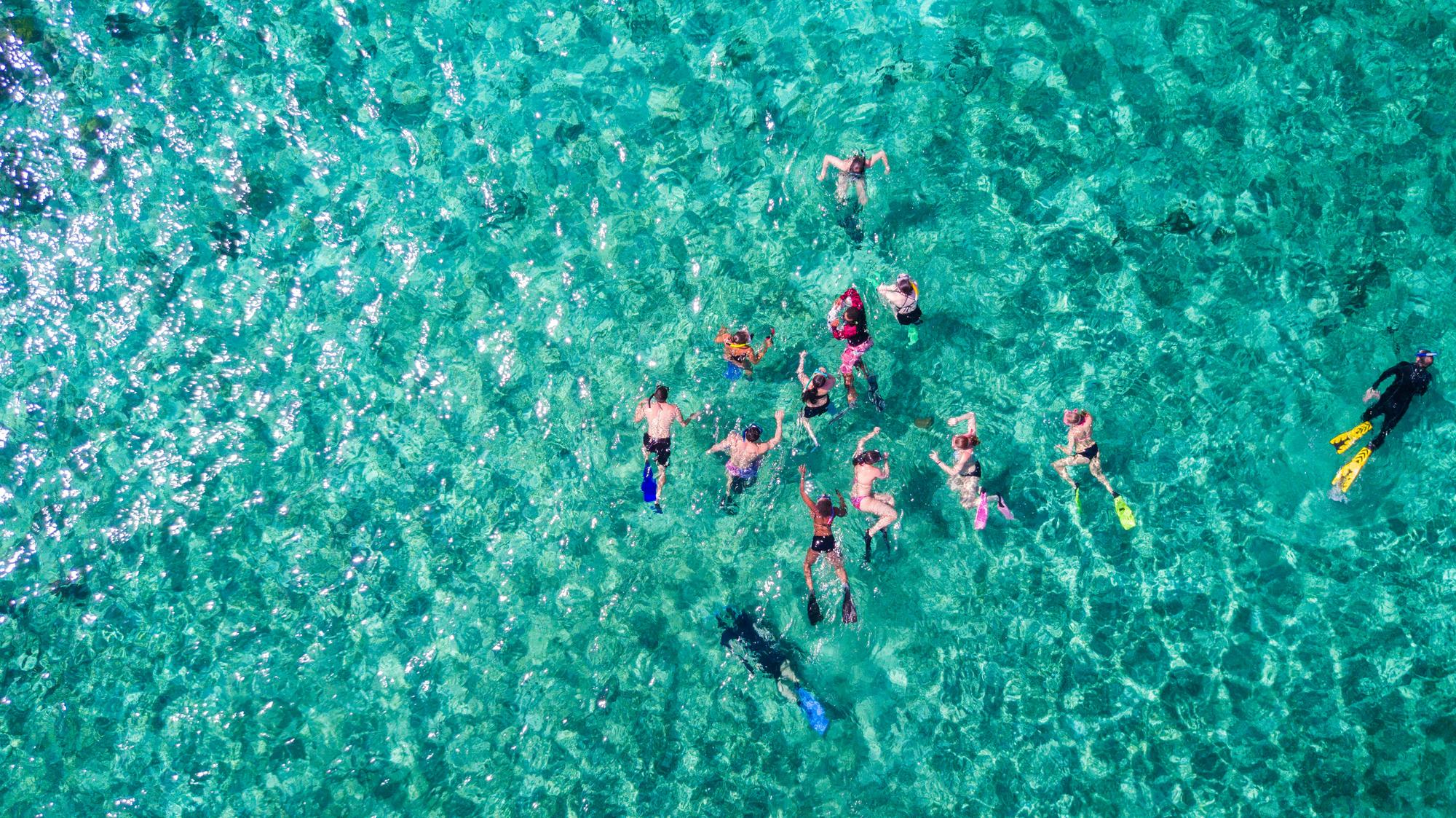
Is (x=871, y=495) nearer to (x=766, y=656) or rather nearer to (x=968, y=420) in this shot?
(x=968, y=420)

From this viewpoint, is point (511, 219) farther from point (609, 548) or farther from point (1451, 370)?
point (1451, 370)

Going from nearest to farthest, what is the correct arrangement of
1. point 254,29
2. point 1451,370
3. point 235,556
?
point 1451,370 < point 235,556 < point 254,29

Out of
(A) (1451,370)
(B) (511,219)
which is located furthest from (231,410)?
(A) (1451,370)

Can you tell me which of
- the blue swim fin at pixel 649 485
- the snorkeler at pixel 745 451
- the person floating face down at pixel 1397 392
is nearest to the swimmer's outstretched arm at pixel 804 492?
the snorkeler at pixel 745 451

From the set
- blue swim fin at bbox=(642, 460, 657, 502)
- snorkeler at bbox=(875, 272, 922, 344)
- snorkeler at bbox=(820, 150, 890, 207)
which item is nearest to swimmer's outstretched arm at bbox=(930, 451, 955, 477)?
snorkeler at bbox=(875, 272, 922, 344)

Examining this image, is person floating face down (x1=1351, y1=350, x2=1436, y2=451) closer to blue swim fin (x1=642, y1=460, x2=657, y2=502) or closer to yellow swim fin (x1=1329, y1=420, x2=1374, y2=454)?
yellow swim fin (x1=1329, y1=420, x2=1374, y2=454)

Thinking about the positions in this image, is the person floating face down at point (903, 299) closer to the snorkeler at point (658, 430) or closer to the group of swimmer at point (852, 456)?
the group of swimmer at point (852, 456)
